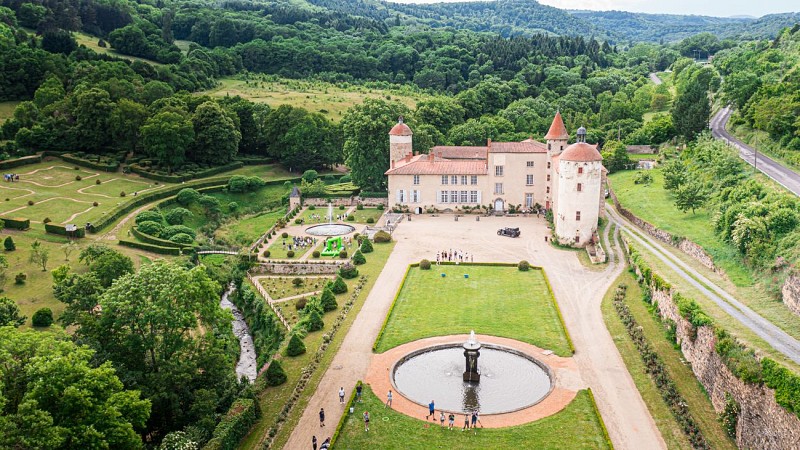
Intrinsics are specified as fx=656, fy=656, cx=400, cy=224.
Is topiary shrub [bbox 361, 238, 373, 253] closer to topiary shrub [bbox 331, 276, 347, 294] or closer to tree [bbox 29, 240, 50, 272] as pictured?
topiary shrub [bbox 331, 276, 347, 294]

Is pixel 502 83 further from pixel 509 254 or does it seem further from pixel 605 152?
pixel 509 254

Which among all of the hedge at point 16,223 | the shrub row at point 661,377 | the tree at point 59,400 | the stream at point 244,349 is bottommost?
the stream at point 244,349

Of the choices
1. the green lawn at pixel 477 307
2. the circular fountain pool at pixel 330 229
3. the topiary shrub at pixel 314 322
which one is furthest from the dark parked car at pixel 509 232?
the topiary shrub at pixel 314 322

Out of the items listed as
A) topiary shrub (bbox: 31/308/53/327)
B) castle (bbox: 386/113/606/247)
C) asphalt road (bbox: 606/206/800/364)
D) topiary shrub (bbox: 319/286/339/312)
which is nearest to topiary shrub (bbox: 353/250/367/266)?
topiary shrub (bbox: 319/286/339/312)

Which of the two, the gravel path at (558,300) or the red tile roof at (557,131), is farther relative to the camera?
the red tile roof at (557,131)

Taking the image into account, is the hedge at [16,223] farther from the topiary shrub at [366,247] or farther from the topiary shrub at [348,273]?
the topiary shrub at [366,247]

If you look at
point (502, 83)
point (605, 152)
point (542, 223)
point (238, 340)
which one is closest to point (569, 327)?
point (238, 340)
